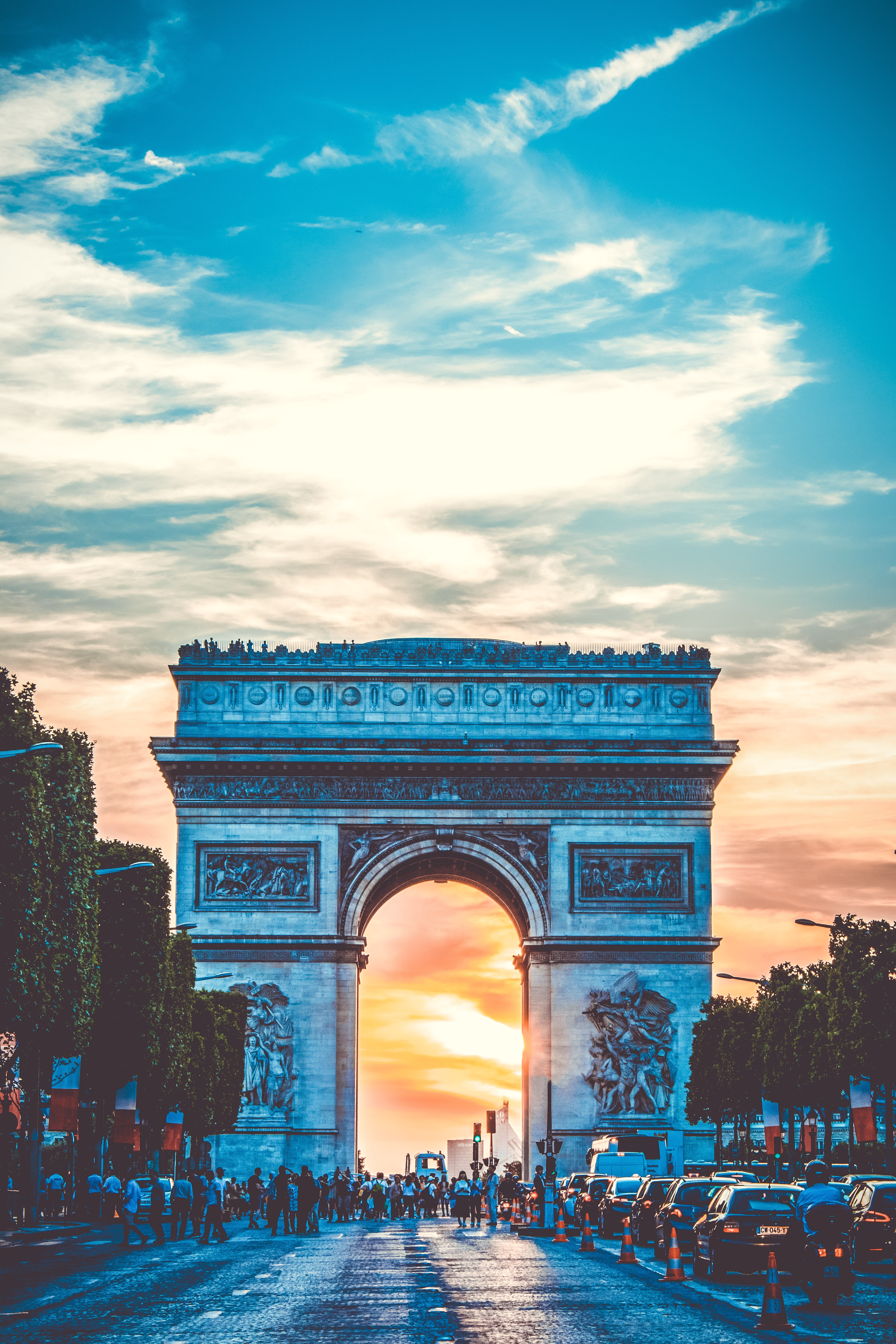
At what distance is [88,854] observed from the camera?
4544 cm

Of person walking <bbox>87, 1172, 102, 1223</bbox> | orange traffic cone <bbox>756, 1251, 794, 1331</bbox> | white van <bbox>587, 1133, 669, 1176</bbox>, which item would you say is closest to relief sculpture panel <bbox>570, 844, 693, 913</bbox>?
white van <bbox>587, 1133, 669, 1176</bbox>

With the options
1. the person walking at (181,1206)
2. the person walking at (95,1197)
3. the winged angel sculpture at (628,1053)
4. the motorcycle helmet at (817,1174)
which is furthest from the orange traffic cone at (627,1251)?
the winged angel sculpture at (628,1053)

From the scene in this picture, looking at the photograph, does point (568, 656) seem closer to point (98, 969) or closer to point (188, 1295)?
point (98, 969)

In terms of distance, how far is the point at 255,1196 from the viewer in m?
65.4

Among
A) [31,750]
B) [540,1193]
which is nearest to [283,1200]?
[540,1193]

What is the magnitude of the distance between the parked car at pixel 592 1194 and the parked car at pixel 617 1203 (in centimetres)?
80

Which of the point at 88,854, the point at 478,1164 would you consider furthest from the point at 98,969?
the point at 478,1164

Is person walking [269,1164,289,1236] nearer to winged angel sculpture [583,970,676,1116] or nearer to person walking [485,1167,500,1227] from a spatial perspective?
person walking [485,1167,500,1227]

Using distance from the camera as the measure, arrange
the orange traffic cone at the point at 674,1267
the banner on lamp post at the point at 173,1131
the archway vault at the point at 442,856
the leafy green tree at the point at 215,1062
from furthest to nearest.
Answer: the archway vault at the point at 442,856, the leafy green tree at the point at 215,1062, the banner on lamp post at the point at 173,1131, the orange traffic cone at the point at 674,1267

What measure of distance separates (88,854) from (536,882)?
104 feet

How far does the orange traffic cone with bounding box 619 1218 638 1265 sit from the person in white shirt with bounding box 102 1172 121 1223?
2521 cm

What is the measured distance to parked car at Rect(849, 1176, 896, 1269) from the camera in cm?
3456

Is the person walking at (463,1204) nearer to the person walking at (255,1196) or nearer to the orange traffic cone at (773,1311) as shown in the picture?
the person walking at (255,1196)

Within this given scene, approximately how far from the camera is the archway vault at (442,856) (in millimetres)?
74625
